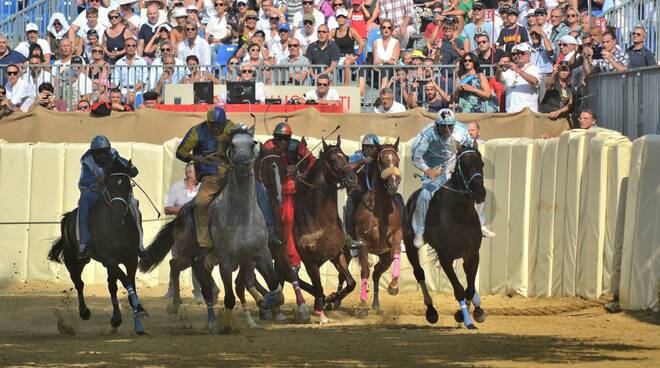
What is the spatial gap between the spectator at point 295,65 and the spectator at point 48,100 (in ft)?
12.4

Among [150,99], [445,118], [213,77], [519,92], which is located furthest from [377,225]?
[150,99]

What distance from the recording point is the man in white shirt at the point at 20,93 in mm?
22797

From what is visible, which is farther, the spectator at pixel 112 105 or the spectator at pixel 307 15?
the spectator at pixel 307 15

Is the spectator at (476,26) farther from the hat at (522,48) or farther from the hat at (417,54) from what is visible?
the hat at (522,48)

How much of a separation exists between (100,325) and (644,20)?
8.28m

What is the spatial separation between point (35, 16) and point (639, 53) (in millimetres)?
12502

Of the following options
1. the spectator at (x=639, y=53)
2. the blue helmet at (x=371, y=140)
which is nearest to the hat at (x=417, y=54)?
the blue helmet at (x=371, y=140)

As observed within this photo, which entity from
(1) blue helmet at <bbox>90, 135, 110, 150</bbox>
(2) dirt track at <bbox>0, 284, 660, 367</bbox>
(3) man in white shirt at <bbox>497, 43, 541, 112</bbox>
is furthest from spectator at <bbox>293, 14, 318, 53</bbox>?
(1) blue helmet at <bbox>90, 135, 110, 150</bbox>

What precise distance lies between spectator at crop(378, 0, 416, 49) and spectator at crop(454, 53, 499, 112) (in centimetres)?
237

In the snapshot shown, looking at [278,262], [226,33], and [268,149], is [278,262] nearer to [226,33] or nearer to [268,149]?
[268,149]

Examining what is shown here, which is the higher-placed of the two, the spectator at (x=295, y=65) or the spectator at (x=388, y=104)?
the spectator at (x=295, y=65)

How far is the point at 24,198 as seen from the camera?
21.1 m

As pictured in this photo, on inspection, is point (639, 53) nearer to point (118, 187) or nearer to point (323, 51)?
point (323, 51)

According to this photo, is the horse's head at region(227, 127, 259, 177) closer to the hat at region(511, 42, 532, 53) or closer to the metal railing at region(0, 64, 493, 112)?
the metal railing at region(0, 64, 493, 112)
